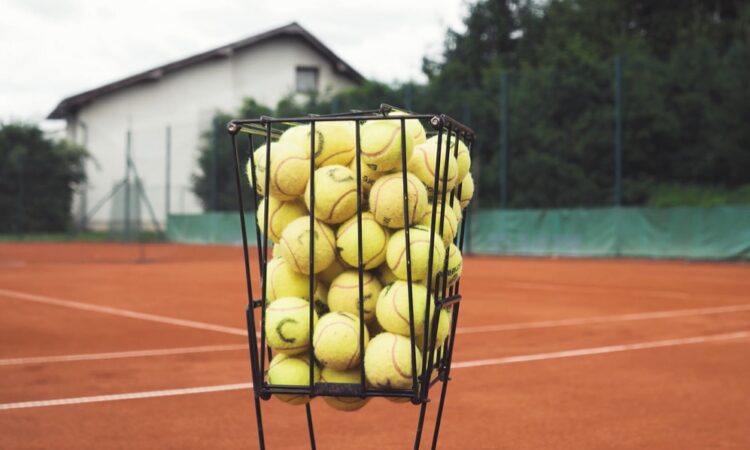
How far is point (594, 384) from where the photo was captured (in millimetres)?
5848

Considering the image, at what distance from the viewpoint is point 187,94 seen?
140 feet

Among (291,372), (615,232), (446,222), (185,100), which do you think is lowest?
(615,232)

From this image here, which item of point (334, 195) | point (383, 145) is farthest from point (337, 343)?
point (383, 145)

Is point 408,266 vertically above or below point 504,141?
above

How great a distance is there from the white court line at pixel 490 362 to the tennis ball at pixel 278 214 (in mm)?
3275

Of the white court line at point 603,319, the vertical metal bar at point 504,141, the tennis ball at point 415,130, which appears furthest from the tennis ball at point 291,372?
the vertical metal bar at point 504,141

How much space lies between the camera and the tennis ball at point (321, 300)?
92.9 inches

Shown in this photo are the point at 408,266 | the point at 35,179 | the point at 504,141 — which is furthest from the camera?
the point at 35,179

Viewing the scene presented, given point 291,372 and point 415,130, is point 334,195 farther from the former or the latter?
point 291,372

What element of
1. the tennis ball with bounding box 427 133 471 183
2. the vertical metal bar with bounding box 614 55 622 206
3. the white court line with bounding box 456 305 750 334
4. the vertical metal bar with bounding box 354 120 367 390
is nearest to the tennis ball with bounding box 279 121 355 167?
the vertical metal bar with bounding box 354 120 367 390

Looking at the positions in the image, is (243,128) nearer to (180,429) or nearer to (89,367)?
(180,429)

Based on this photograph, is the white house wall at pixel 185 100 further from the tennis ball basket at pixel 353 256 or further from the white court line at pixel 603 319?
the tennis ball basket at pixel 353 256

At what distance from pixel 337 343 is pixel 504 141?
25.4 meters

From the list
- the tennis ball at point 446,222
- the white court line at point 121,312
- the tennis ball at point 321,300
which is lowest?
the white court line at point 121,312
